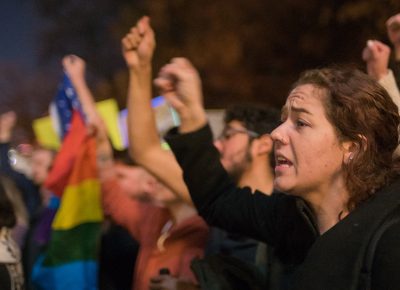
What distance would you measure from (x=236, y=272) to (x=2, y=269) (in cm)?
88

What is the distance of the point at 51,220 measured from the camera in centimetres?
426

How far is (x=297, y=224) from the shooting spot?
220 cm

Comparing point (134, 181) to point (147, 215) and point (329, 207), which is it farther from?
point (329, 207)

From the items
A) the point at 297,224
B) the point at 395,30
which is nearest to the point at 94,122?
the point at 395,30

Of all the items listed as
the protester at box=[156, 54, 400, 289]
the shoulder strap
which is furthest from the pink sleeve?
the shoulder strap

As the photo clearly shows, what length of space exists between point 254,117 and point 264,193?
0.80 m

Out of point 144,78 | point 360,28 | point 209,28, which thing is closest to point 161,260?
point 144,78

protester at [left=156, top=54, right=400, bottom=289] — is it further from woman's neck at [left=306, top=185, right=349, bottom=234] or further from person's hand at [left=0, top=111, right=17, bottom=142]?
person's hand at [left=0, top=111, right=17, bottom=142]

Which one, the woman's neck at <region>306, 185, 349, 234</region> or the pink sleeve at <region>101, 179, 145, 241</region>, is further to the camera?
the pink sleeve at <region>101, 179, 145, 241</region>

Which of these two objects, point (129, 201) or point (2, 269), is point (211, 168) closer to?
point (2, 269)

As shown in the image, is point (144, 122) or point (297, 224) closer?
point (297, 224)

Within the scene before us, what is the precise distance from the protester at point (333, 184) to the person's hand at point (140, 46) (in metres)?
0.86

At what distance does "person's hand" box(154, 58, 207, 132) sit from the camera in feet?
8.18

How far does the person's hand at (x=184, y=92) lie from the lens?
249 cm
